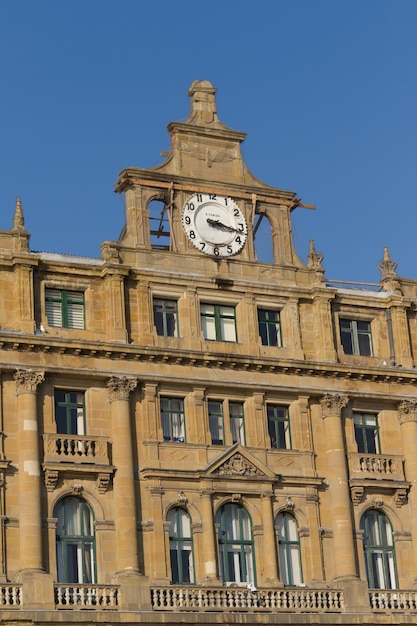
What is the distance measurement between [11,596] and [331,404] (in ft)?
53.5

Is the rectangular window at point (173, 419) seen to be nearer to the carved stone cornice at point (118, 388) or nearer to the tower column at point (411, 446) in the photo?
the carved stone cornice at point (118, 388)

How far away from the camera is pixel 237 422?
2640 inches

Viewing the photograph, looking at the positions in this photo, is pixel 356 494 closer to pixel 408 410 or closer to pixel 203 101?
pixel 408 410

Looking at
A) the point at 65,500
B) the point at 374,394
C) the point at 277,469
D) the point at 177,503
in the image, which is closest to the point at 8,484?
the point at 65,500

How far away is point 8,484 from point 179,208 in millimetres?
14041

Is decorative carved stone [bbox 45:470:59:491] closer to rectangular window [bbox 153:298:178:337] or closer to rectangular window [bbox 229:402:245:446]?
rectangular window [bbox 153:298:178:337]

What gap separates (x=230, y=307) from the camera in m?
68.5

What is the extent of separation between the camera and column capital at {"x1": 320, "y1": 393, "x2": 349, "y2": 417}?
68.3m

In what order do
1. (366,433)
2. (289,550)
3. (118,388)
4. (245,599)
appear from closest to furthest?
1. (245,599)
2. (118,388)
3. (289,550)
4. (366,433)

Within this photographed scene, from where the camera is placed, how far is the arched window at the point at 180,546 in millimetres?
63719

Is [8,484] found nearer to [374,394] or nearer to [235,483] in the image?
[235,483]

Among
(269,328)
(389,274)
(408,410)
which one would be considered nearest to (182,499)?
(269,328)

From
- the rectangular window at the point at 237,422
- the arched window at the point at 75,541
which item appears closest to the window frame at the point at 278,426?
the rectangular window at the point at 237,422

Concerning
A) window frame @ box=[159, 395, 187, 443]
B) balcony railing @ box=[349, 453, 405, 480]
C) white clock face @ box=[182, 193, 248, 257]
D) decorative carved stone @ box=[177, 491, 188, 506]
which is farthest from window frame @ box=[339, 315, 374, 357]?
decorative carved stone @ box=[177, 491, 188, 506]
